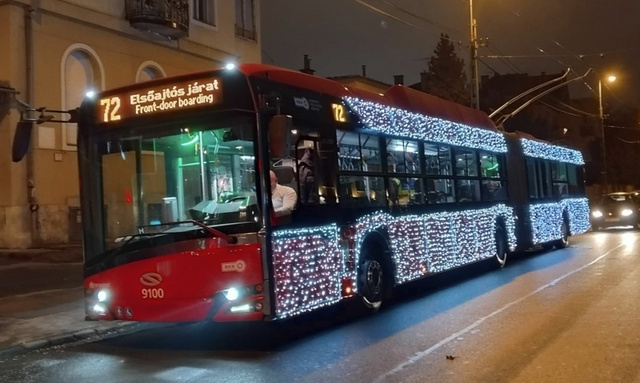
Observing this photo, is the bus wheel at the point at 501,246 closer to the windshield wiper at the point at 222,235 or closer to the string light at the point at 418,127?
the string light at the point at 418,127

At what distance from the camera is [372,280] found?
1043 centimetres

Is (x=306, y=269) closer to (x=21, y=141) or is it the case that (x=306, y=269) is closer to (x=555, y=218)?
(x=21, y=141)

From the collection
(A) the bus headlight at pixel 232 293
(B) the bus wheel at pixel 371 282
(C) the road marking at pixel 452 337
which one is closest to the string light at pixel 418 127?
(B) the bus wheel at pixel 371 282

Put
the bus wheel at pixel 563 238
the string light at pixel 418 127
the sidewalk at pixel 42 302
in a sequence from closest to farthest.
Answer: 1. the sidewalk at pixel 42 302
2. the string light at pixel 418 127
3. the bus wheel at pixel 563 238

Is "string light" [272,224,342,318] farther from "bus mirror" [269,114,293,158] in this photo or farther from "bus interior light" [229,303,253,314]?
"bus mirror" [269,114,293,158]

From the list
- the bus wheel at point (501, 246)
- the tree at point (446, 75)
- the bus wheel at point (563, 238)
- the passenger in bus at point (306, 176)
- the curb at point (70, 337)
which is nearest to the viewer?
the passenger in bus at point (306, 176)

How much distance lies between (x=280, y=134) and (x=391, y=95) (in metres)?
4.85

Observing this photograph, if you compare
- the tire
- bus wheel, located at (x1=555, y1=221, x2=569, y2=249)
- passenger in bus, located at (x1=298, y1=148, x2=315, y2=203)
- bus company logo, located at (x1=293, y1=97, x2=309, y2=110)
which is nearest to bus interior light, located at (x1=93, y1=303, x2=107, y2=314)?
passenger in bus, located at (x1=298, y1=148, x2=315, y2=203)

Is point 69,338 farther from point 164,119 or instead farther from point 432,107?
point 432,107

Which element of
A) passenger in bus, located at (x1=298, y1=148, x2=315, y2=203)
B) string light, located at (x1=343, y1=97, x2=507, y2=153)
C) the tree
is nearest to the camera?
passenger in bus, located at (x1=298, y1=148, x2=315, y2=203)

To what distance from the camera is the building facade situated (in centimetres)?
1783

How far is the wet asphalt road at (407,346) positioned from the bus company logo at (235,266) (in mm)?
989

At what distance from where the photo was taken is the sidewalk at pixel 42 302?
31.3 ft

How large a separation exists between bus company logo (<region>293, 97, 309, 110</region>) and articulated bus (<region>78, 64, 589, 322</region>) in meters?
0.02
